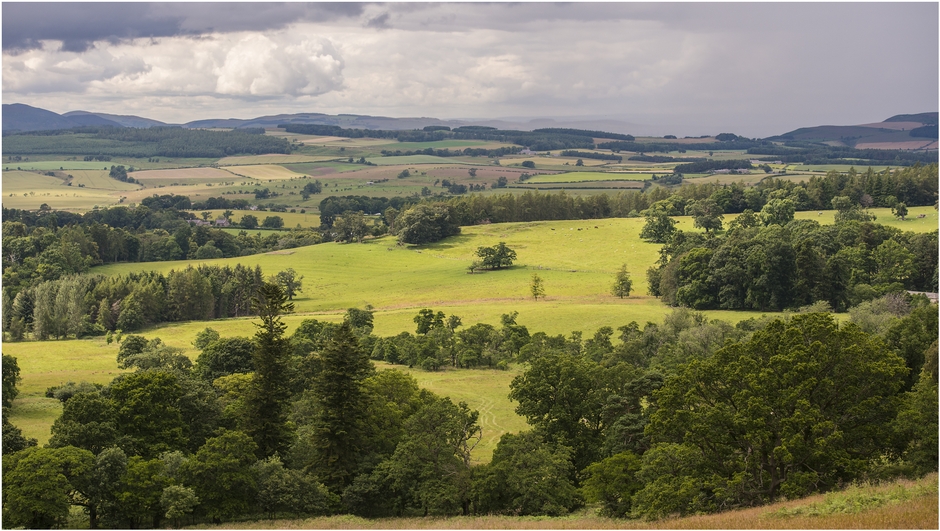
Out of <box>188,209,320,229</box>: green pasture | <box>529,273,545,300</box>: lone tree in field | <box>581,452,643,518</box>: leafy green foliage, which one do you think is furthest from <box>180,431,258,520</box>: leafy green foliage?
<box>188,209,320,229</box>: green pasture

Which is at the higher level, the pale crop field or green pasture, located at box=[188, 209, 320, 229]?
the pale crop field

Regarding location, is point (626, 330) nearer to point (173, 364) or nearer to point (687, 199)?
point (173, 364)

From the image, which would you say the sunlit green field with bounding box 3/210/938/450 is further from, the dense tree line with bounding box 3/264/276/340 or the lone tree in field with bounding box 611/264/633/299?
the dense tree line with bounding box 3/264/276/340

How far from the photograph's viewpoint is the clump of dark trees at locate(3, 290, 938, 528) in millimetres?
32219

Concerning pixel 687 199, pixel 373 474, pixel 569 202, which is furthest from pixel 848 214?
pixel 373 474

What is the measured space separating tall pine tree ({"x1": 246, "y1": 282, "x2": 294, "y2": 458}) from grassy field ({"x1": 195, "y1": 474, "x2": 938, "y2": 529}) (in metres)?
7.34

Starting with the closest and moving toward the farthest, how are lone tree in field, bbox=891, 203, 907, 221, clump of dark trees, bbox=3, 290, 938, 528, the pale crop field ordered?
1. clump of dark trees, bbox=3, 290, 938, 528
2. the pale crop field
3. lone tree in field, bbox=891, 203, 907, 221

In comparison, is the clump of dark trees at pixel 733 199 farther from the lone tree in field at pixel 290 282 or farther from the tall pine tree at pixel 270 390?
the tall pine tree at pixel 270 390

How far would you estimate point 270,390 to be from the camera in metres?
42.4

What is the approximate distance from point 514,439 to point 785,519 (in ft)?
54.4

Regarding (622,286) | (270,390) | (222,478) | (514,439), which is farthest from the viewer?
(622,286)

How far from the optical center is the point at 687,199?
155250mm

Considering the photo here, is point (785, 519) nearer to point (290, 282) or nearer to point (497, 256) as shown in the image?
point (497, 256)

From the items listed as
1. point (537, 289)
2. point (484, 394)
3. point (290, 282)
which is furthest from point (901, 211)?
point (290, 282)
